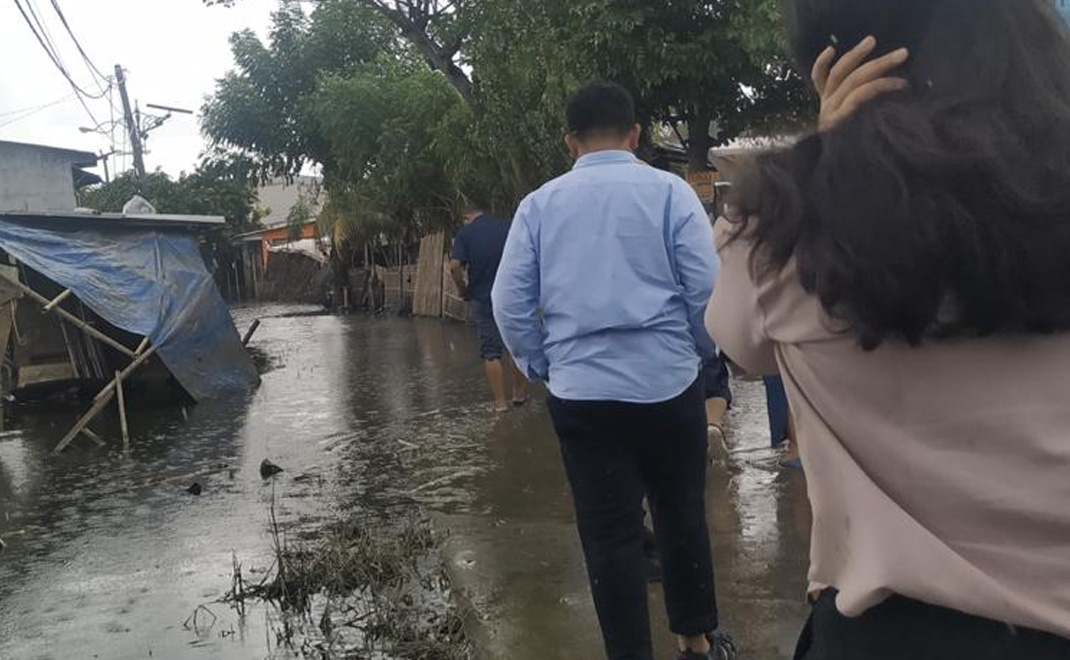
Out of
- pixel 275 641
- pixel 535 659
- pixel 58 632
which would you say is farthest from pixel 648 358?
pixel 58 632

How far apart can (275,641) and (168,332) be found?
20.9 ft

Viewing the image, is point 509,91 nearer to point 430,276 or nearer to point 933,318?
point 430,276

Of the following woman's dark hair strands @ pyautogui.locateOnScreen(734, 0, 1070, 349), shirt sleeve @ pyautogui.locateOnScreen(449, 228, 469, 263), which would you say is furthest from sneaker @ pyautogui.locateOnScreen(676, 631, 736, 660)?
shirt sleeve @ pyautogui.locateOnScreen(449, 228, 469, 263)

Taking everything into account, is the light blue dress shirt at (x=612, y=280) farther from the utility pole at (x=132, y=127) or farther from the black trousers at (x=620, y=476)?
the utility pole at (x=132, y=127)

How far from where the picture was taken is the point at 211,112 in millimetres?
29078

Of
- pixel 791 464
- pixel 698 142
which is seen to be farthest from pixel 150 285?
pixel 791 464

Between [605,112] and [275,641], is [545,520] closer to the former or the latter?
[275,641]

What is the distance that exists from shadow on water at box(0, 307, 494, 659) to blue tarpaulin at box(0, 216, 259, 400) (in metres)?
0.45

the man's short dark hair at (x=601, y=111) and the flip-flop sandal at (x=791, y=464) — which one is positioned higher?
the man's short dark hair at (x=601, y=111)

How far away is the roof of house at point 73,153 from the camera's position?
17.8 meters

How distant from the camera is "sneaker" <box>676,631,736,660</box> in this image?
3.10 meters

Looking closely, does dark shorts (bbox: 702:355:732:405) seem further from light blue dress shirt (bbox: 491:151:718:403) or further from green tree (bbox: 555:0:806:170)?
green tree (bbox: 555:0:806:170)

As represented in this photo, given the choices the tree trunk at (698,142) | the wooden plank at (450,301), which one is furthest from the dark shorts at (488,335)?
the wooden plank at (450,301)

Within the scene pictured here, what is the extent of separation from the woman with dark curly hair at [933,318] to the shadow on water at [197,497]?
3153 mm
